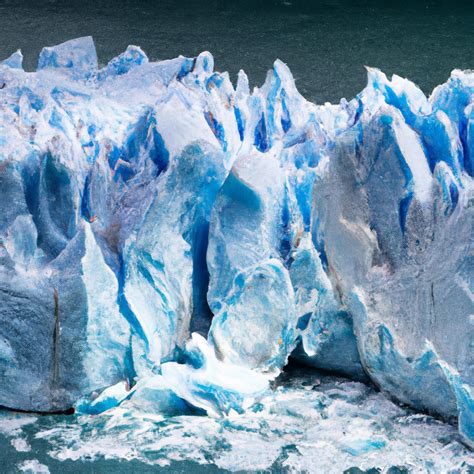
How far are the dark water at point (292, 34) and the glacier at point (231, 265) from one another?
1.01 metres

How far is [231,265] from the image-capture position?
129 cm

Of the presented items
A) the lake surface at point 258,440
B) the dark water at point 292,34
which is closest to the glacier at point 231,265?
the lake surface at point 258,440

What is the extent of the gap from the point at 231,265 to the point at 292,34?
1.46 meters

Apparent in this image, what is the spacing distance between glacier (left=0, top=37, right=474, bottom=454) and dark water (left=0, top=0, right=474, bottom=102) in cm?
101

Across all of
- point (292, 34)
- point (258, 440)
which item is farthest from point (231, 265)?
point (292, 34)

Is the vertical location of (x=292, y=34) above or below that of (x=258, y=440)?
above

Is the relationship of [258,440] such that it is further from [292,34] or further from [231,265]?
[292,34]

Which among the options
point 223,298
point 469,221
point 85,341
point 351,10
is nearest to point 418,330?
point 469,221

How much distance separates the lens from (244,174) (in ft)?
4.26

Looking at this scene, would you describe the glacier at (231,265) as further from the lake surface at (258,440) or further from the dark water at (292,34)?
the dark water at (292,34)

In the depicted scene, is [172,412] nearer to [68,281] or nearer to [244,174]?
[68,281]

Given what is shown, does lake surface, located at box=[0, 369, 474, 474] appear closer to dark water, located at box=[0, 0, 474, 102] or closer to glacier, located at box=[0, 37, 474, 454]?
glacier, located at box=[0, 37, 474, 454]

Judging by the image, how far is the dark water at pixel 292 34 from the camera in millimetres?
2432

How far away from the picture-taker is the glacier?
1.23 metres
